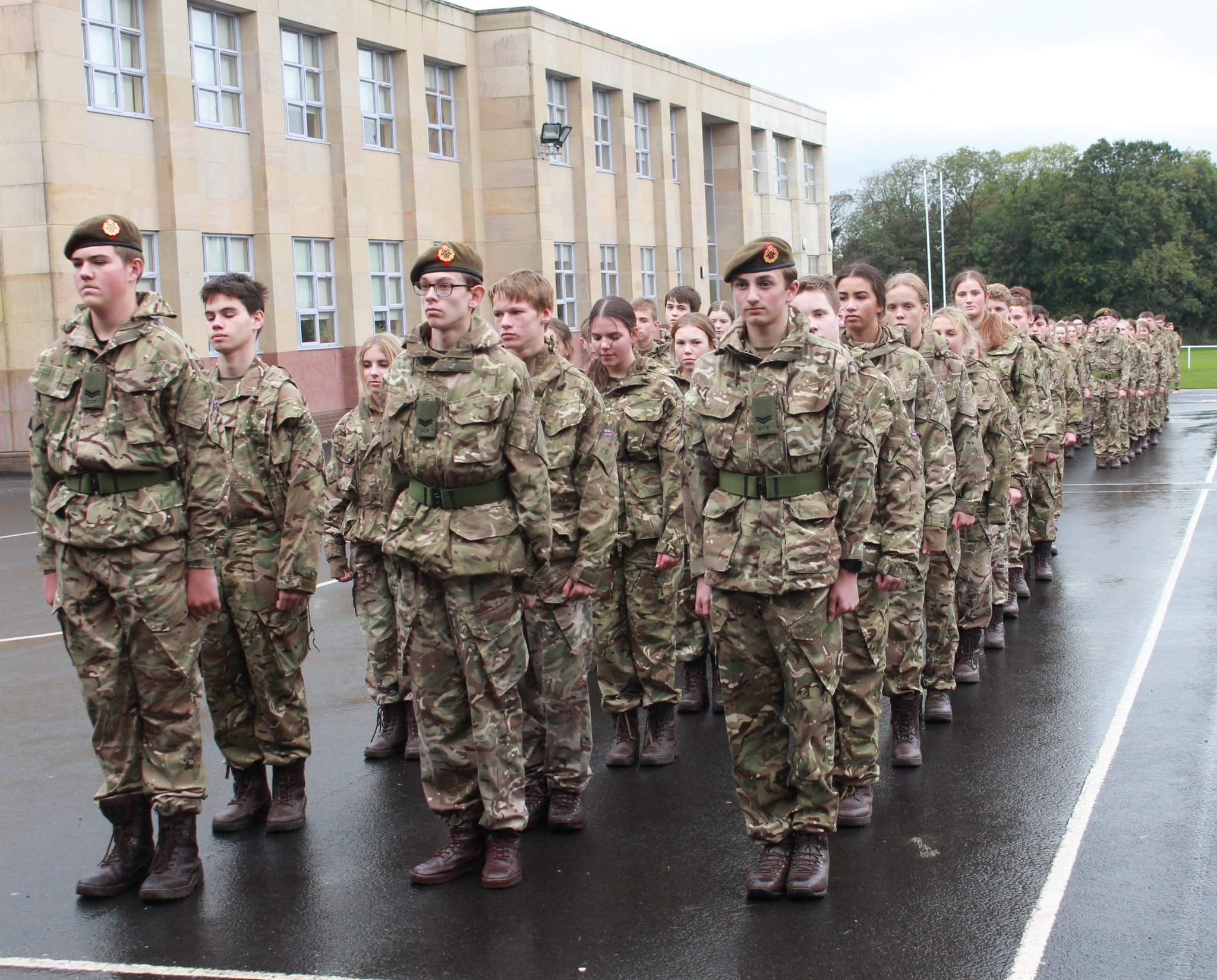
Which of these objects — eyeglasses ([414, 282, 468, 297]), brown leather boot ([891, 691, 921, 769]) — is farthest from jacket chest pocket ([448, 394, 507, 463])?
brown leather boot ([891, 691, 921, 769])

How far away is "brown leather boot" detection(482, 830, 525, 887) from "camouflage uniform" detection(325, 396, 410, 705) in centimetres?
179

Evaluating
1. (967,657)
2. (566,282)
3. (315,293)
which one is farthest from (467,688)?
(566,282)

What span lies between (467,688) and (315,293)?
27206 millimetres

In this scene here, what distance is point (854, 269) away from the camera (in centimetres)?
683

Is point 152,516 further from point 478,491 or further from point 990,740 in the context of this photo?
point 990,740

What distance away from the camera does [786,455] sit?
505cm

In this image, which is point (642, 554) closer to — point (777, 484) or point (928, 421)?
point (928, 421)

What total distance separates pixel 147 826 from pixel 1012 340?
7506 mm

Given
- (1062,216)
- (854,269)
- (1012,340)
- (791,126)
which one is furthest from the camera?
(1062,216)

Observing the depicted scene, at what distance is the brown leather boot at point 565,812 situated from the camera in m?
5.96

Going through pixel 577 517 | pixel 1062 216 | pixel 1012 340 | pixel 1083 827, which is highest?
pixel 1062 216

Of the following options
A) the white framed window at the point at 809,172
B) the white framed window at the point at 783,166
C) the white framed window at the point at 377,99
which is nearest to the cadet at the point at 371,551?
the white framed window at the point at 377,99

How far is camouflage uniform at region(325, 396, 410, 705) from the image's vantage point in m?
7.19

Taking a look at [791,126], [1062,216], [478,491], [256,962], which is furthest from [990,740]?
[1062,216]
